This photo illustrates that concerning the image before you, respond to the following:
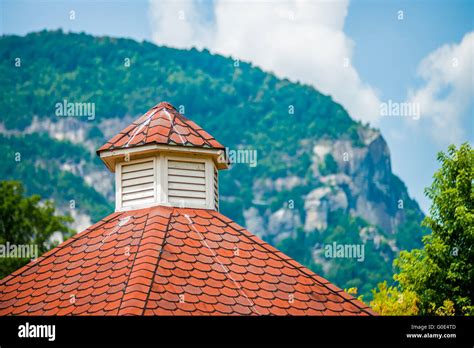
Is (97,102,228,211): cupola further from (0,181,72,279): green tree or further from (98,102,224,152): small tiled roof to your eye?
(0,181,72,279): green tree

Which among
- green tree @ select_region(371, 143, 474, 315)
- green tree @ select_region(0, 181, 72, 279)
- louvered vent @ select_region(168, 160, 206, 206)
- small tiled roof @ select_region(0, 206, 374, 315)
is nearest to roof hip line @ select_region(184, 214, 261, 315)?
small tiled roof @ select_region(0, 206, 374, 315)

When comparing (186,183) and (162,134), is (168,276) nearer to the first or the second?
(186,183)

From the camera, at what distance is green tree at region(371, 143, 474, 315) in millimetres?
26547

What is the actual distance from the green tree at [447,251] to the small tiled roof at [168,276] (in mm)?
8633

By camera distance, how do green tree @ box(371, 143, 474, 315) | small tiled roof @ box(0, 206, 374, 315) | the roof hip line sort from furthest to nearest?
1. green tree @ box(371, 143, 474, 315)
2. the roof hip line
3. small tiled roof @ box(0, 206, 374, 315)

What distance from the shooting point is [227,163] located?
20.8 metres

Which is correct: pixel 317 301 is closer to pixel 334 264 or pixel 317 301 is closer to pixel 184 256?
pixel 184 256

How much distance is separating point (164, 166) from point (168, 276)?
138 inches

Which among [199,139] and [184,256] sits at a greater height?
[199,139]

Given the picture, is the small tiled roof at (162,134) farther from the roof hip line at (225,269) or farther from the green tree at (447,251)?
the green tree at (447,251)

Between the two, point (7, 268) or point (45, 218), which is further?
point (45, 218)

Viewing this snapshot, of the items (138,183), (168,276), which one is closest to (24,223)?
(138,183)
